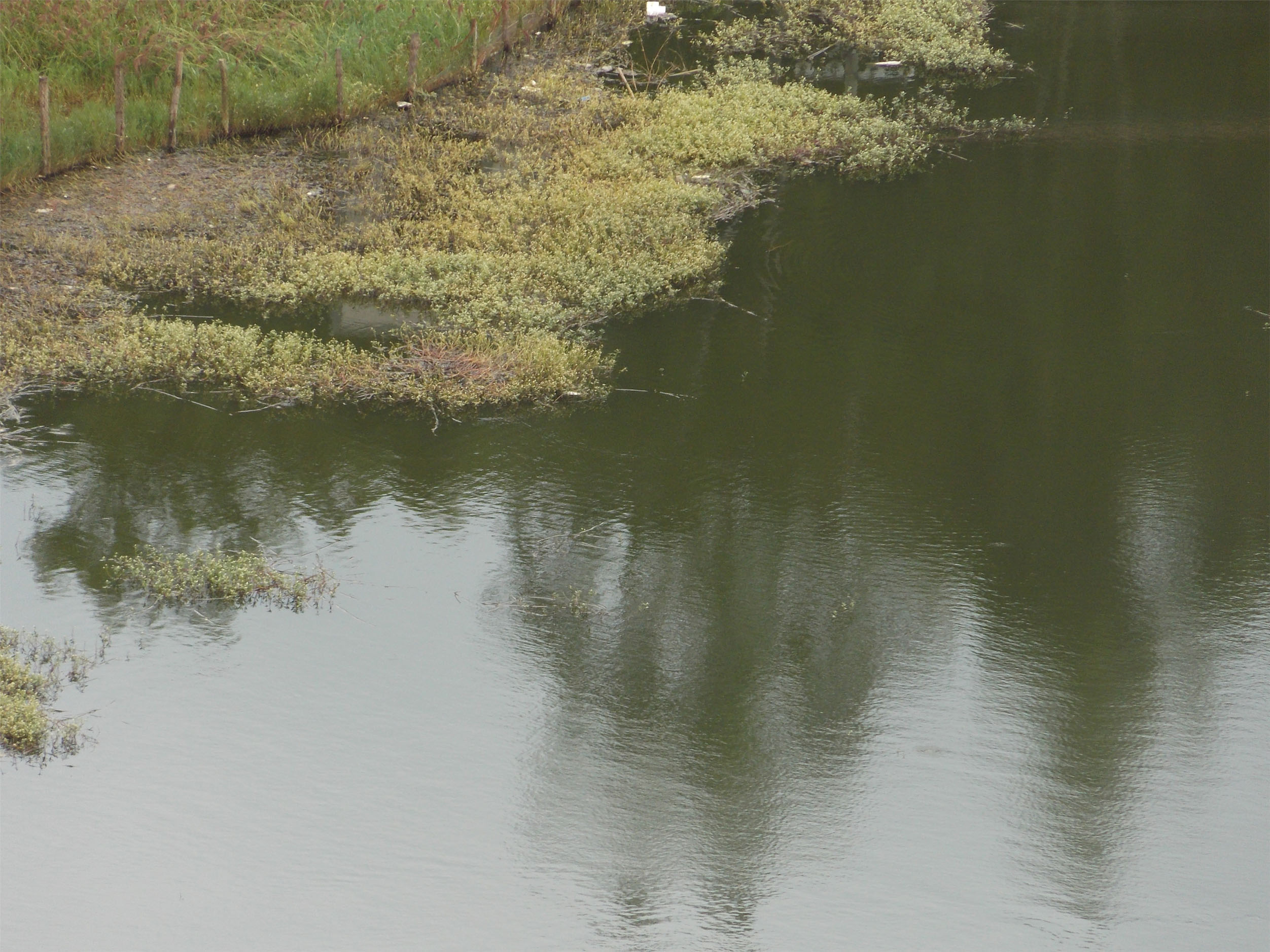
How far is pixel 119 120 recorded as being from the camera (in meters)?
13.3

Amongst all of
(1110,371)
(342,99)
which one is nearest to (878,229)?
(1110,371)

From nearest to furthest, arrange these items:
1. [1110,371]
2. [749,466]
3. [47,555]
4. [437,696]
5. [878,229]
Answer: [437,696]
[47,555]
[749,466]
[1110,371]
[878,229]

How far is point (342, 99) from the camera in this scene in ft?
47.6

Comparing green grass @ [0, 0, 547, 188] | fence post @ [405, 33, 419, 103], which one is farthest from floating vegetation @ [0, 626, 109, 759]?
fence post @ [405, 33, 419, 103]

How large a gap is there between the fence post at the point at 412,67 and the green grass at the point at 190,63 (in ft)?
0.25

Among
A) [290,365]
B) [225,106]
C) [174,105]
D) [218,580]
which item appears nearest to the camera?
[218,580]

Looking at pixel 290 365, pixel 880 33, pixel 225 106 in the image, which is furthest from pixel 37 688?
pixel 880 33

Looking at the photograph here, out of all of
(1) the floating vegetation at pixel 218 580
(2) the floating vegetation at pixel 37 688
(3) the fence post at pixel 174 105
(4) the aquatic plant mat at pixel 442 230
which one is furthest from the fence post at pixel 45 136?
(2) the floating vegetation at pixel 37 688

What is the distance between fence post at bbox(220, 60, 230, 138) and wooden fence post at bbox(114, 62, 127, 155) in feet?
3.23

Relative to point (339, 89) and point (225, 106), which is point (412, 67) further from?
point (225, 106)

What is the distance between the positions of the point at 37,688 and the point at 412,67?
9907mm

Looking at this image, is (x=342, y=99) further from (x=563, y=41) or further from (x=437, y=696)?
(x=437, y=696)

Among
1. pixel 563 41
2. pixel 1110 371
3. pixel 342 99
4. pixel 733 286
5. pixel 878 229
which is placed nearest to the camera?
pixel 1110 371

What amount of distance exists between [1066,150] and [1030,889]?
10.5 metres
